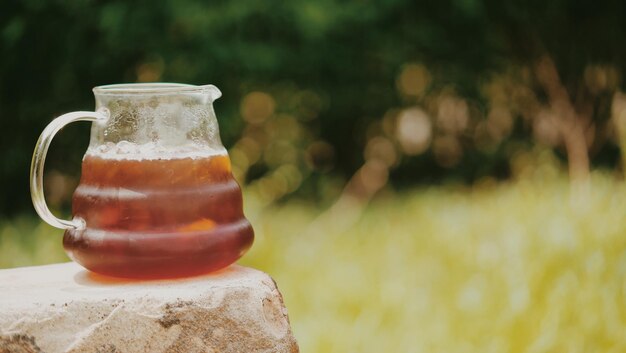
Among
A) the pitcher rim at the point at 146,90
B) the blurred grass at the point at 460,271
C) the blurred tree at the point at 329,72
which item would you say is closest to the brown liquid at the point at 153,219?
the pitcher rim at the point at 146,90

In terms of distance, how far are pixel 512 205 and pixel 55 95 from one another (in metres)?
2.64

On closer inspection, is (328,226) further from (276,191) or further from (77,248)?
(77,248)

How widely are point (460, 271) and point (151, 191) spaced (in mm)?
2061

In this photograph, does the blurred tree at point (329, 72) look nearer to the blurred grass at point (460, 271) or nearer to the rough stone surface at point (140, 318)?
the blurred grass at point (460, 271)

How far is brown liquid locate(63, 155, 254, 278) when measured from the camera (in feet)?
5.11

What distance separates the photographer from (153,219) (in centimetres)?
156

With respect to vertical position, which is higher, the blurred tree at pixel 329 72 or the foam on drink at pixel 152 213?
the foam on drink at pixel 152 213

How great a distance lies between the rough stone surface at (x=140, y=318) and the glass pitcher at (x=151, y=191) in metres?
0.06

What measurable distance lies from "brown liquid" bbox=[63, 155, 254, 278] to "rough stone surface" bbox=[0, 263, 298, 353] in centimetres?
6

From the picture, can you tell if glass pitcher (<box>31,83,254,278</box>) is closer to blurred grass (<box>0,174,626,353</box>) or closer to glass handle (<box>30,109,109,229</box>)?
glass handle (<box>30,109,109,229</box>)

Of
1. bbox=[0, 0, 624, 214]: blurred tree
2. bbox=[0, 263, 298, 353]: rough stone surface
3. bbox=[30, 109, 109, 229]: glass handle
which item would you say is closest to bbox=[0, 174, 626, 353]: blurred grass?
bbox=[0, 0, 624, 214]: blurred tree

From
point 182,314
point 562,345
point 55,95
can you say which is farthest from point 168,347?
point 55,95

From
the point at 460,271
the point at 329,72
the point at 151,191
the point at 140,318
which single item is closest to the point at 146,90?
the point at 151,191

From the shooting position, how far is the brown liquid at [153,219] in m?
1.56
